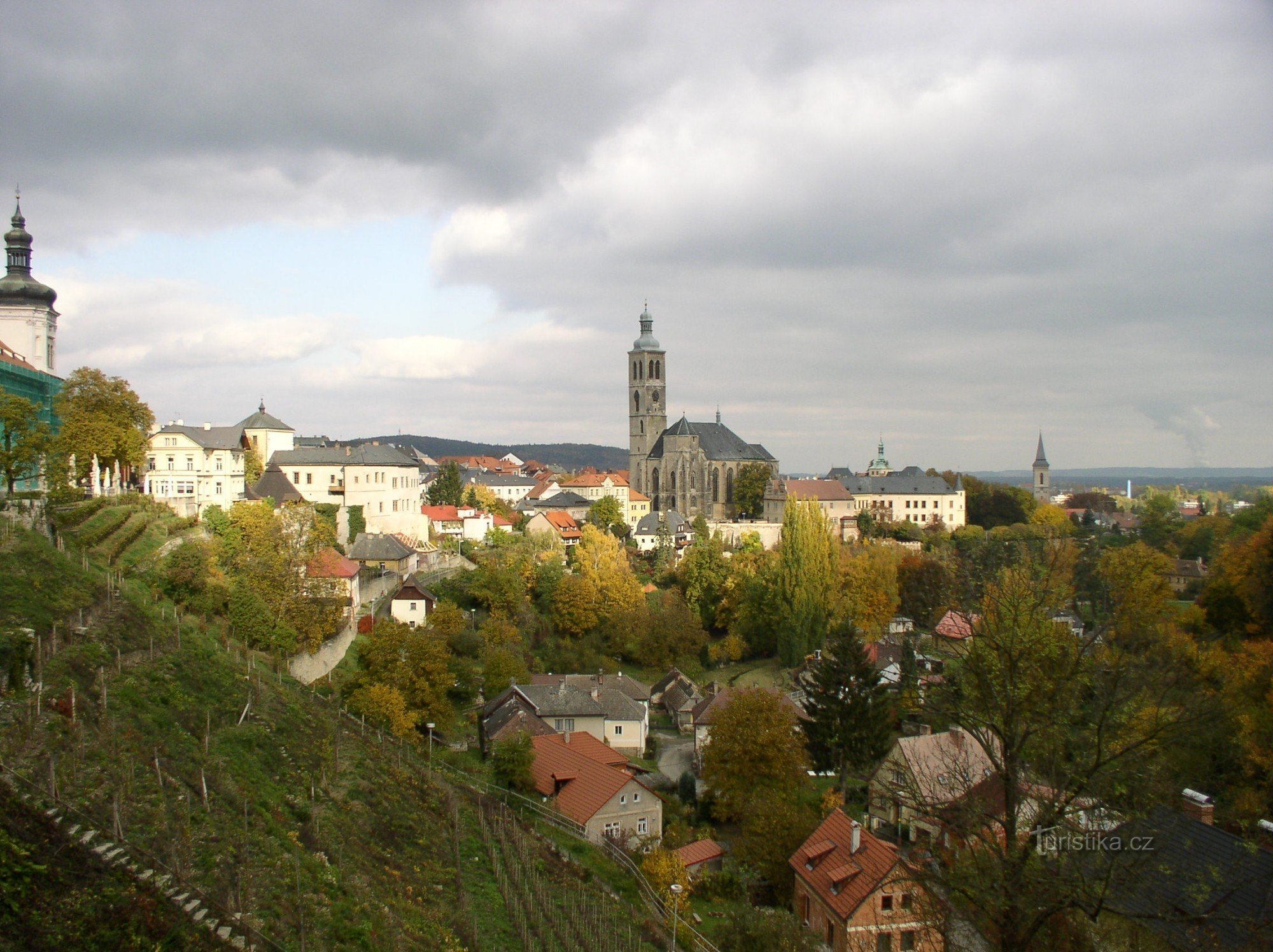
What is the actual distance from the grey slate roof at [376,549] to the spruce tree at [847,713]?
23.0 m

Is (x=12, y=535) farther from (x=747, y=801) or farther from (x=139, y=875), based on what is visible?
(x=747, y=801)

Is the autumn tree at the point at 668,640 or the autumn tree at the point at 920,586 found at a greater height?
the autumn tree at the point at 920,586

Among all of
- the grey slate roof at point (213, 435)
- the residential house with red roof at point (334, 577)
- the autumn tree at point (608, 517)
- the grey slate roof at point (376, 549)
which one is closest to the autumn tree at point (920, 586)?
the autumn tree at point (608, 517)

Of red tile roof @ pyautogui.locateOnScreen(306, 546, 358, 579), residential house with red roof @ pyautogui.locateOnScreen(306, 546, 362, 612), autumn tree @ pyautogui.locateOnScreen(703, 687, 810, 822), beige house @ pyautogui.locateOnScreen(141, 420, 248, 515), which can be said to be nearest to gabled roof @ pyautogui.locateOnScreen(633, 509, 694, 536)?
red tile roof @ pyautogui.locateOnScreen(306, 546, 358, 579)

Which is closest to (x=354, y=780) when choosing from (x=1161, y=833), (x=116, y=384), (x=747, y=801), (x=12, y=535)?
(x=12, y=535)

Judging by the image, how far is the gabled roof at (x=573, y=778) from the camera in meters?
26.6

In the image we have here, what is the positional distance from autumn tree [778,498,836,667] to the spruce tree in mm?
14914

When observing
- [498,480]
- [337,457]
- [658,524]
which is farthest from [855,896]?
[498,480]

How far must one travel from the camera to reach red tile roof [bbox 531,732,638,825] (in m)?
26.5

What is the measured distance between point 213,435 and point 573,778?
24.6m

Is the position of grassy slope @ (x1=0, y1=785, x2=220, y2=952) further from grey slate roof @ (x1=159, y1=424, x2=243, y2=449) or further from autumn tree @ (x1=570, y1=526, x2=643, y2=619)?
autumn tree @ (x1=570, y1=526, x2=643, y2=619)

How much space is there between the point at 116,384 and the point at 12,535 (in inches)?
590

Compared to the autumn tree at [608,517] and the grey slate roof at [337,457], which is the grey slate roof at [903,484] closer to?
the autumn tree at [608,517]

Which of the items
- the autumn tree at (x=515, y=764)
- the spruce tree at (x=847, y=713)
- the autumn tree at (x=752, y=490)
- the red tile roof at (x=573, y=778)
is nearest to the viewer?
the red tile roof at (x=573, y=778)
